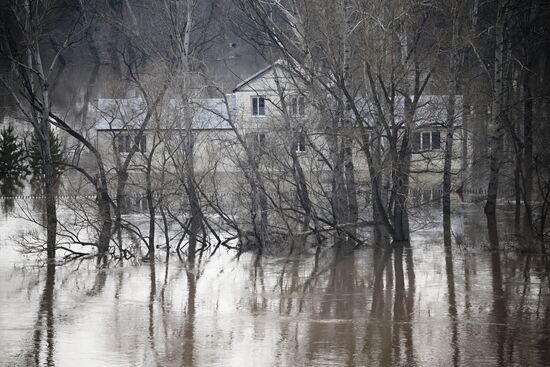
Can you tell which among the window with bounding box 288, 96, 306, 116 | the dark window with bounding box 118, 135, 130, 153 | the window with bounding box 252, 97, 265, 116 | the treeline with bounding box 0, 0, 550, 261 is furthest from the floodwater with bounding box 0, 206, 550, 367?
the window with bounding box 252, 97, 265, 116

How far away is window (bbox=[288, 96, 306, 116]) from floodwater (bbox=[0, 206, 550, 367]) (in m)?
5.18

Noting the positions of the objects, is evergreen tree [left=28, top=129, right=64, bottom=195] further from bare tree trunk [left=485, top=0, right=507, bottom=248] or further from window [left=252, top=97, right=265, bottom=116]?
bare tree trunk [left=485, top=0, right=507, bottom=248]

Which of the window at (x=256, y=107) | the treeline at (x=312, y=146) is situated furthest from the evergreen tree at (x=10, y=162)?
the treeline at (x=312, y=146)

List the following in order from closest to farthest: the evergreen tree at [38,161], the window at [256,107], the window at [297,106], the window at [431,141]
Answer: the window at [431,141] → the window at [297,106] → the evergreen tree at [38,161] → the window at [256,107]

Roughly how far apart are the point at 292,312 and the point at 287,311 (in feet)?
0.52

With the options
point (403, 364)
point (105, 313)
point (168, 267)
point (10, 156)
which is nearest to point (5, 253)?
point (168, 267)

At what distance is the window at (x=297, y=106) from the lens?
28.9 m

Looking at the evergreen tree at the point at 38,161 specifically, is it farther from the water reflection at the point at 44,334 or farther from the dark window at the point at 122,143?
the water reflection at the point at 44,334

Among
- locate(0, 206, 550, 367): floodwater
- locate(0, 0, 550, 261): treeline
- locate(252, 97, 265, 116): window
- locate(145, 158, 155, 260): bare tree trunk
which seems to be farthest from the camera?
locate(252, 97, 265, 116): window

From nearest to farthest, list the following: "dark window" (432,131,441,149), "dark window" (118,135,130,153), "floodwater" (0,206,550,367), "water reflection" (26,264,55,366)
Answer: "water reflection" (26,264,55,366)
"floodwater" (0,206,550,367)
"dark window" (118,135,130,153)
"dark window" (432,131,441,149)

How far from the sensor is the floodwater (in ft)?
49.1

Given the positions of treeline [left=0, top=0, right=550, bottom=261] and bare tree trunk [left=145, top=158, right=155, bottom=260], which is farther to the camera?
bare tree trunk [left=145, top=158, right=155, bottom=260]

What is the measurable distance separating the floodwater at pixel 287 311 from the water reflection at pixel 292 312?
3cm

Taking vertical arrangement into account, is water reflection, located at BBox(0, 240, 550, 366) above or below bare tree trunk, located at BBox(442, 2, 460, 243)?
below
